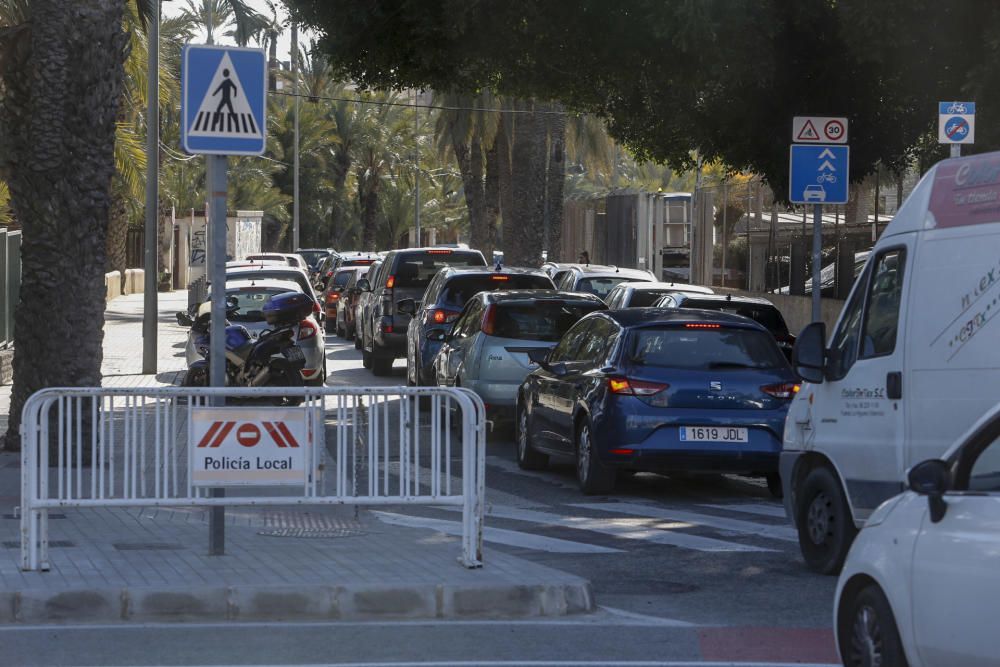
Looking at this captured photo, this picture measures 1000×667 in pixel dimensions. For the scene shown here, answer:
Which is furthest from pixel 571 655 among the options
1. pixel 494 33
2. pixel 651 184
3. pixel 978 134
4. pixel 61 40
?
pixel 651 184

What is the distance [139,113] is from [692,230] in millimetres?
14258

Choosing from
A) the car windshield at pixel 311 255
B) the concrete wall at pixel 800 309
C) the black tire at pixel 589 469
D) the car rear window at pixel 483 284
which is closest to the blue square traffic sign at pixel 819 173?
the black tire at pixel 589 469

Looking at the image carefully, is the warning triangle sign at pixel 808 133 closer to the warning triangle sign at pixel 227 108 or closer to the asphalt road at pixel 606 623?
the asphalt road at pixel 606 623

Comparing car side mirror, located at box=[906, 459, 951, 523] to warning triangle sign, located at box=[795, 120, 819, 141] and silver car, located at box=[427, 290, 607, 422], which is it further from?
silver car, located at box=[427, 290, 607, 422]

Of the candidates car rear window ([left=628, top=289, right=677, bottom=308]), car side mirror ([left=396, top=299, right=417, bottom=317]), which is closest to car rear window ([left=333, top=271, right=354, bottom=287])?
car side mirror ([left=396, top=299, right=417, bottom=317])

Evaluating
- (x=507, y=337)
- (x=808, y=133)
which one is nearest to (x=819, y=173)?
(x=808, y=133)

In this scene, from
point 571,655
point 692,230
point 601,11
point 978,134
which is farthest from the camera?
point 692,230

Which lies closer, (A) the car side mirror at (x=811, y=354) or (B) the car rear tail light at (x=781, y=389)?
(A) the car side mirror at (x=811, y=354)

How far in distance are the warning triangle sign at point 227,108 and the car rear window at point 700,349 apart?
4.76m

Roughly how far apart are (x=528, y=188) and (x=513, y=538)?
2315cm

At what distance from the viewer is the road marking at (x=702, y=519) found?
1160cm

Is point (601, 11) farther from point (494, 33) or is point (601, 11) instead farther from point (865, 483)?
point (865, 483)

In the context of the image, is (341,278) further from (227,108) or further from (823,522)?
(823,522)

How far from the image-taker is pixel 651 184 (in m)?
83.6
